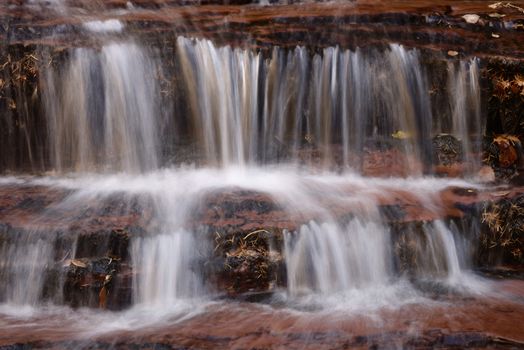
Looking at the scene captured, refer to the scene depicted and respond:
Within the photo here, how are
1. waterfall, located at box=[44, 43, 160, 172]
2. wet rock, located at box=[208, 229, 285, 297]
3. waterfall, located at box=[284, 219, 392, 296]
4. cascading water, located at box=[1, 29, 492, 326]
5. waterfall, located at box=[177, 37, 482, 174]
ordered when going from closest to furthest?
wet rock, located at box=[208, 229, 285, 297] < waterfall, located at box=[284, 219, 392, 296] < cascading water, located at box=[1, 29, 492, 326] < waterfall, located at box=[44, 43, 160, 172] < waterfall, located at box=[177, 37, 482, 174]

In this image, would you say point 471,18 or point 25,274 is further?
point 471,18

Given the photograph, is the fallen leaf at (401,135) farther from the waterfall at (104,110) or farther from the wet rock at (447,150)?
the waterfall at (104,110)

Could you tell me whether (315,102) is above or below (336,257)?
above

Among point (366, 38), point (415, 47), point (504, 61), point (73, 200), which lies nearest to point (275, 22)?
point (366, 38)

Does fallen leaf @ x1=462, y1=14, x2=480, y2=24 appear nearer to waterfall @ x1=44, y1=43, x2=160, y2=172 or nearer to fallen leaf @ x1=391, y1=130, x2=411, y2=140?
fallen leaf @ x1=391, y1=130, x2=411, y2=140

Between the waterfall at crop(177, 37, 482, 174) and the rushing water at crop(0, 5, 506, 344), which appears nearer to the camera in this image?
the rushing water at crop(0, 5, 506, 344)

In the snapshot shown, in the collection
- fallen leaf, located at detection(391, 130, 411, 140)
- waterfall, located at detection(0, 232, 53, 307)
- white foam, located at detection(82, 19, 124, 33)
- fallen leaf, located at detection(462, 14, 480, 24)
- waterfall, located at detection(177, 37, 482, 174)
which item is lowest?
waterfall, located at detection(0, 232, 53, 307)

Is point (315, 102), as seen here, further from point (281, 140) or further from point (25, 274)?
point (25, 274)

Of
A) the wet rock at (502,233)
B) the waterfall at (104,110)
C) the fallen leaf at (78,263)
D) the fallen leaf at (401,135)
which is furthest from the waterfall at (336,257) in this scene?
the waterfall at (104,110)

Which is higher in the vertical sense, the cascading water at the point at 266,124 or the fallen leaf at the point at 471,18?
the fallen leaf at the point at 471,18

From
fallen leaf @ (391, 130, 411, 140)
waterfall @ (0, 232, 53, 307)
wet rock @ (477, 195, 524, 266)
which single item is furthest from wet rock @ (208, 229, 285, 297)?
fallen leaf @ (391, 130, 411, 140)

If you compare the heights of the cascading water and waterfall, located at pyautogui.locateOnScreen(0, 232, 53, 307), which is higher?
the cascading water

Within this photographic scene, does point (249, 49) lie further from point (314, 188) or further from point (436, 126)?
point (436, 126)

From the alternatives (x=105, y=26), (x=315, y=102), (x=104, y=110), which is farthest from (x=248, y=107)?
(x=105, y=26)
